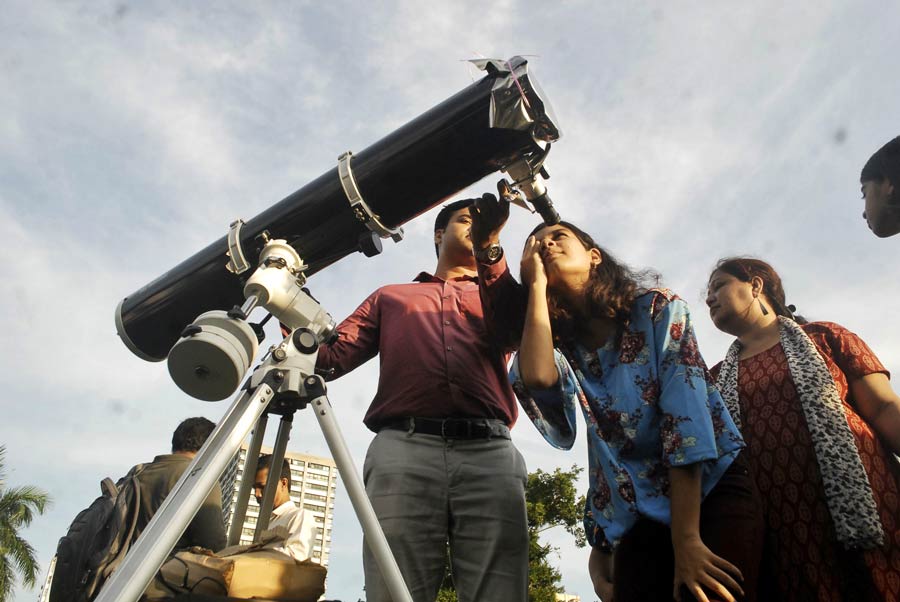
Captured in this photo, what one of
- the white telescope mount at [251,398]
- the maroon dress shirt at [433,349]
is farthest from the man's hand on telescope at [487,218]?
the white telescope mount at [251,398]

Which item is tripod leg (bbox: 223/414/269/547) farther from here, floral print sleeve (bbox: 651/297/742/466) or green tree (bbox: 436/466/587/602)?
green tree (bbox: 436/466/587/602)

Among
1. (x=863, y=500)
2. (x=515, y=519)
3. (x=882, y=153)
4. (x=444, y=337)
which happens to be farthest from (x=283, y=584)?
(x=882, y=153)

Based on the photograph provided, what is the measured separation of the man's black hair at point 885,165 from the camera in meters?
2.33

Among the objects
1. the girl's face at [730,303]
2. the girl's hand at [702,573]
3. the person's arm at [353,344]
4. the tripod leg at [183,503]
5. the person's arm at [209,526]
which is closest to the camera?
A: the tripod leg at [183,503]

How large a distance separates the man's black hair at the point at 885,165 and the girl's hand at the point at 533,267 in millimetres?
1224

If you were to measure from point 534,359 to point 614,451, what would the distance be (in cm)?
37

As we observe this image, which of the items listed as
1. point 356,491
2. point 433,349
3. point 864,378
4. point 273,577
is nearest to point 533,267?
point 433,349

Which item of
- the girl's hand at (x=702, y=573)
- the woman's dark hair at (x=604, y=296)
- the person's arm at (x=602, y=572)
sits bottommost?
the girl's hand at (x=702, y=573)

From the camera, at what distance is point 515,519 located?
2373 millimetres

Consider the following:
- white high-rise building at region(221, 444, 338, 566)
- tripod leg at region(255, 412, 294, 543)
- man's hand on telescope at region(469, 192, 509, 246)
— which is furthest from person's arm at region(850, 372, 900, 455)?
tripod leg at region(255, 412, 294, 543)

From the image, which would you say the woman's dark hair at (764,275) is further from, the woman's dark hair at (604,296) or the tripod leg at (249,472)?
the tripod leg at (249,472)

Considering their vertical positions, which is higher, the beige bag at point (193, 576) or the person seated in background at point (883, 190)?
the person seated in background at point (883, 190)

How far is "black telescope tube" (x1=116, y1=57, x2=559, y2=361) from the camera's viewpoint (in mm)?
2420

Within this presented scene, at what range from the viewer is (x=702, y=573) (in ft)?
5.30
